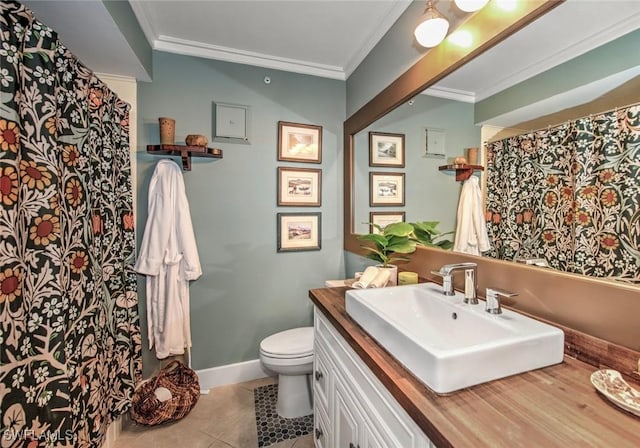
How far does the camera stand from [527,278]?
98cm

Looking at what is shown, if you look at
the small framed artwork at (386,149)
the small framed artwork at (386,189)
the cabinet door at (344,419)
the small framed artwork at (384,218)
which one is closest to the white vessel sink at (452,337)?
the cabinet door at (344,419)

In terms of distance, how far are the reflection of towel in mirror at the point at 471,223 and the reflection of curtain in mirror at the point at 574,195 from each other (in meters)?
0.07

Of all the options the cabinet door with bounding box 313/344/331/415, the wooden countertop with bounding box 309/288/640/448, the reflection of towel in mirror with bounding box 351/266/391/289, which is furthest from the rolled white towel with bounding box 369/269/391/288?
the wooden countertop with bounding box 309/288/640/448

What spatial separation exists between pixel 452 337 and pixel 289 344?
1101 millimetres

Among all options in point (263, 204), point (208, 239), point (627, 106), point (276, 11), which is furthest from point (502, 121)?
point (208, 239)

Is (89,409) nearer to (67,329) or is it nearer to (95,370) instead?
(95,370)

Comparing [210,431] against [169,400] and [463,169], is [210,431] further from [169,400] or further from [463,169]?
[463,169]

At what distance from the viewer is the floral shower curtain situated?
2.96ft

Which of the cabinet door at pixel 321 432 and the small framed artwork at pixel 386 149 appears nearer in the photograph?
the cabinet door at pixel 321 432

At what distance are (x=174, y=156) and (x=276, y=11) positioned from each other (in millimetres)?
1161

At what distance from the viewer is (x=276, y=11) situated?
1640 mm

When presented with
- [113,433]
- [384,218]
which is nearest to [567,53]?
[384,218]

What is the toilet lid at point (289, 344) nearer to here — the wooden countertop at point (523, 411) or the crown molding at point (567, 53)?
the wooden countertop at point (523, 411)

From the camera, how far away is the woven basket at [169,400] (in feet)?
5.59
